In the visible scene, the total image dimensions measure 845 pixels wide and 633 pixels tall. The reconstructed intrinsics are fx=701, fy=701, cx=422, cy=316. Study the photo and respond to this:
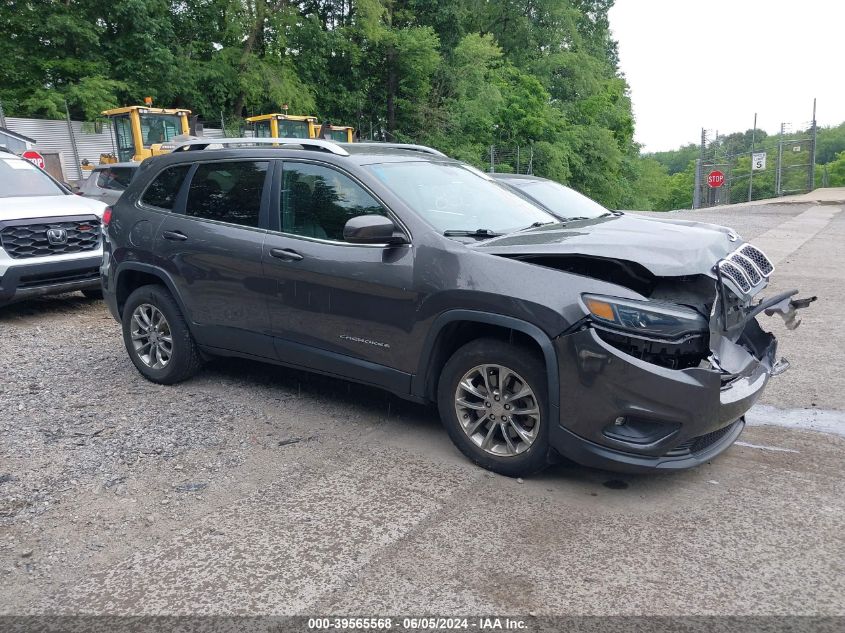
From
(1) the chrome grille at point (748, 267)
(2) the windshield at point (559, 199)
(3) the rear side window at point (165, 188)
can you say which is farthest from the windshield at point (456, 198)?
(2) the windshield at point (559, 199)

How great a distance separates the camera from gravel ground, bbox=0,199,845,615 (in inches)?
111

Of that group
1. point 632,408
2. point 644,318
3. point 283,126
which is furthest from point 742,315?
point 283,126

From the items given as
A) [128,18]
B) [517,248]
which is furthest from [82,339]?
[128,18]

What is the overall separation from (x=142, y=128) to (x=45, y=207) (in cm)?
1170

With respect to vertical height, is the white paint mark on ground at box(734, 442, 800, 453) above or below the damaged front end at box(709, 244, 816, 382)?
below

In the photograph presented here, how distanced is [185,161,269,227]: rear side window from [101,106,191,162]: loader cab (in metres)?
13.9

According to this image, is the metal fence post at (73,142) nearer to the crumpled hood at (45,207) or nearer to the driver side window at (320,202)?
the crumpled hood at (45,207)

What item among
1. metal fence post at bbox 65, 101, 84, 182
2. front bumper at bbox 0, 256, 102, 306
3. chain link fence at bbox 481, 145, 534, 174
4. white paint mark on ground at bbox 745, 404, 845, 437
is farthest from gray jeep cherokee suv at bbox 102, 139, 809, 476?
chain link fence at bbox 481, 145, 534, 174

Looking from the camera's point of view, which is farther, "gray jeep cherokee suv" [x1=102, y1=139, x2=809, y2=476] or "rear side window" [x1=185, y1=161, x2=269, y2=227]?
"rear side window" [x1=185, y1=161, x2=269, y2=227]

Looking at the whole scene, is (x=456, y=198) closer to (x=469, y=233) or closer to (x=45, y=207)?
(x=469, y=233)

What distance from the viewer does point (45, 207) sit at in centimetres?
812

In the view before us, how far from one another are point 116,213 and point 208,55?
31277mm

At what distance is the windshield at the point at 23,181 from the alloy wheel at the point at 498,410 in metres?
7.18

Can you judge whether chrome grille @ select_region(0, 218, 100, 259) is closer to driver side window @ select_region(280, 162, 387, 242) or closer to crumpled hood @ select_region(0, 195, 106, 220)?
crumpled hood @ select_region(0, 195, 106, 220)
